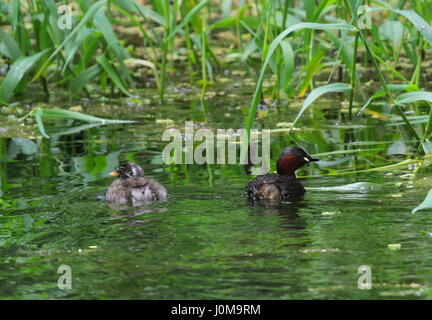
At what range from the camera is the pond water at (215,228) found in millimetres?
4195

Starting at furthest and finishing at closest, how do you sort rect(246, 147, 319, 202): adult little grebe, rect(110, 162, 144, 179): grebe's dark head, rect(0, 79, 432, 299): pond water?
rect(110, 162, 144, 179): grebe's dark head, rect(246, 147, 319, 202): adult little grebe, rect(0, 79, 432, 299): pond water

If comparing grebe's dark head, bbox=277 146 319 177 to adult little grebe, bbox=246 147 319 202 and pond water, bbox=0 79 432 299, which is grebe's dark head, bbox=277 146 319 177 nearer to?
adult little grebe, bbox=246 147 319 202

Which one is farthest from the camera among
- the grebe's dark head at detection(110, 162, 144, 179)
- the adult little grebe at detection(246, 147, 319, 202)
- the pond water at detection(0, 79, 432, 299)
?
the grebe's dark head at detection(110, 162, 144, 179)

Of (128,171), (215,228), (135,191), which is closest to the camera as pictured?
(215,228)

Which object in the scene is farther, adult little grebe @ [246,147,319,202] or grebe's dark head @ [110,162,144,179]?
grebe's dark head @ [110,162,144,179]

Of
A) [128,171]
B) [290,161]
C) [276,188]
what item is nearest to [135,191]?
[128,171]

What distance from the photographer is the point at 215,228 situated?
5.16m

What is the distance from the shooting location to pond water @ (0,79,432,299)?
4195 mm

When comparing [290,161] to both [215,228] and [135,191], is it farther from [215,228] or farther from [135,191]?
[215,228]

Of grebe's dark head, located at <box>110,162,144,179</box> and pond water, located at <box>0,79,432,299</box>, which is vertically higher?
grebe's dark head, located at <box>110,162,144,179</box>

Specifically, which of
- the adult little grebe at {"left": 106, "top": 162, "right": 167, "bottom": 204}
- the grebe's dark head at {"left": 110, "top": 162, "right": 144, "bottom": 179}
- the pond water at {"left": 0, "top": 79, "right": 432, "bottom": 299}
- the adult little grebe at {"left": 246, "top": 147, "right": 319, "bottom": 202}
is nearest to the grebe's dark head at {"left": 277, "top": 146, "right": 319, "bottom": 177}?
the adult little grebe at {"left": 246, "top": 147, "right": 319, "bottom": 202}
